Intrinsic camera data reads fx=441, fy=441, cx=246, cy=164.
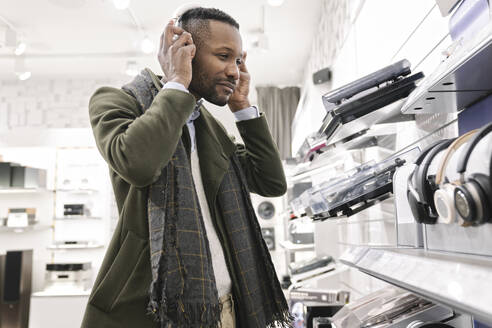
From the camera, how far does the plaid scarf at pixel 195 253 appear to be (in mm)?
945

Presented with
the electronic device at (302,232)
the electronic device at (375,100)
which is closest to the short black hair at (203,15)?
the electronic device at (375,100)

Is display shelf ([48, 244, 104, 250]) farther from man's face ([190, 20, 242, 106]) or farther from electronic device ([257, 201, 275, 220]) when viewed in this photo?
man's face ([190, 20, 242, 106])

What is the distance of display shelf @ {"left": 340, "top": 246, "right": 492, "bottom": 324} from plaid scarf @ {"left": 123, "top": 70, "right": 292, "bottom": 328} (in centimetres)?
43

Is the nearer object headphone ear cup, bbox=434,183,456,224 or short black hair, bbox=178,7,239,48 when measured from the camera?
headphone ear cup, bbox=434,183,456,224

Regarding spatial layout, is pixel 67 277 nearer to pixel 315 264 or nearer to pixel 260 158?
pixel 315 264

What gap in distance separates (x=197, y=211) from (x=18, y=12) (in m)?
3.70

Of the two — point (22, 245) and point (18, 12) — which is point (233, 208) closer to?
point (18, 12)

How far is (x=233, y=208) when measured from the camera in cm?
115

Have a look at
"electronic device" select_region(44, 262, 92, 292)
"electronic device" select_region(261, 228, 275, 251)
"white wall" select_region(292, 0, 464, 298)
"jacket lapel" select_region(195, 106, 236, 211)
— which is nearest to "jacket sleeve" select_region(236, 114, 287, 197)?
"jacket lapel" select_region(195, 106, 236, 211)

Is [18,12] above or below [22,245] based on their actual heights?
above

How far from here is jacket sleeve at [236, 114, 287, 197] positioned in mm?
1343

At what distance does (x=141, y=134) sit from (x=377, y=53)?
47.5 inches

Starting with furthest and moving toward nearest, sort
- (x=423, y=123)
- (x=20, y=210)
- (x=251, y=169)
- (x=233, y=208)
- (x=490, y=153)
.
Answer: (x=20, y=210) → (x=251, y=169) → (x=423, y=123) → (x=233, y=208) → (x=490, y=153)

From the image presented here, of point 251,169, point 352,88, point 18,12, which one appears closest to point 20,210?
point 18,12
